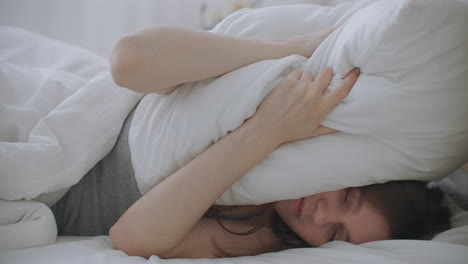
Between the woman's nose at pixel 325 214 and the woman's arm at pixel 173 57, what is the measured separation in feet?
1.07

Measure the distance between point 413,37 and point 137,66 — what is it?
0.48 meters

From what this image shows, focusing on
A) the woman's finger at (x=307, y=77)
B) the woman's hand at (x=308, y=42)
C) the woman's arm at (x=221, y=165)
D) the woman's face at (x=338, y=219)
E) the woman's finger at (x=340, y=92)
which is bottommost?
the woman's face at (x=338, y=219)

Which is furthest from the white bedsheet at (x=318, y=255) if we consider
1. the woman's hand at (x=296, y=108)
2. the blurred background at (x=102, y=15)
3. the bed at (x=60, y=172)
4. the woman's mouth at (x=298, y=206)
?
the blurred background at (x=102, y=15)

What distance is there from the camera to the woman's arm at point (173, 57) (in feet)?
2.44

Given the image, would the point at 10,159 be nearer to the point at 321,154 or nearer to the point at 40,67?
the point at 40,67

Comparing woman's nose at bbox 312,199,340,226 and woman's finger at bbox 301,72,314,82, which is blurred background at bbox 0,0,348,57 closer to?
woman's finger at bbox 301,72,314,82

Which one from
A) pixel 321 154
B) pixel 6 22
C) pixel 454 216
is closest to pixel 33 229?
pixel 321 154

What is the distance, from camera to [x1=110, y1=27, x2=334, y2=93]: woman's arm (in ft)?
2.44

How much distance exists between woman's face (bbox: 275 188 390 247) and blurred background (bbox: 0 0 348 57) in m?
1.00

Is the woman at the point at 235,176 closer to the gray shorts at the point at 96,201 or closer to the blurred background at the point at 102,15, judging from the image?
the gray shorts at the point at 96,201

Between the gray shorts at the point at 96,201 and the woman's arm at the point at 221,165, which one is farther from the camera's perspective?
the gray shorts at the point at 96,201

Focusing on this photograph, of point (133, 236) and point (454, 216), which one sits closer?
point (133, 236)

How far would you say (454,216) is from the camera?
934mm

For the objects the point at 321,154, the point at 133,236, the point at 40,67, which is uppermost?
the point at 40,67
